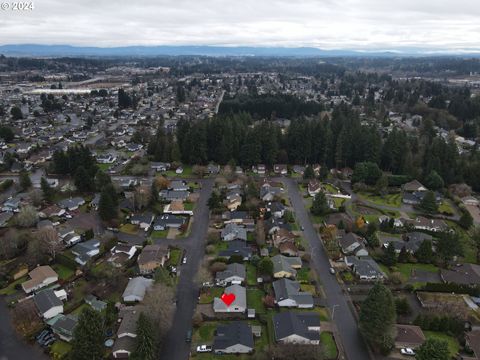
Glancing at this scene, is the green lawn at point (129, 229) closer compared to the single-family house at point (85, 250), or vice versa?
the single-family house at point (85, 250)

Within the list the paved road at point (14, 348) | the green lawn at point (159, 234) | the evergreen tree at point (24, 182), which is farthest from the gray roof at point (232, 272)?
the evergreen tree at point (24, 182)

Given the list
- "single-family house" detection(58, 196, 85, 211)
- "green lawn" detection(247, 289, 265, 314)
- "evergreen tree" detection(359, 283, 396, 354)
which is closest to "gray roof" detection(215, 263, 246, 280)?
"green lawn" detection(247, 289, 265, 314)

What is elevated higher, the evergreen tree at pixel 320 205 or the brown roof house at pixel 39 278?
the evergreen tree at pixel 320 205

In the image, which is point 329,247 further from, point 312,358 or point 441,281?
point 312,358

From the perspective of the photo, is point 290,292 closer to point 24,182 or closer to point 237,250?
point 237,250

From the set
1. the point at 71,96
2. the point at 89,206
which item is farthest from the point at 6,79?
the point at 89,206

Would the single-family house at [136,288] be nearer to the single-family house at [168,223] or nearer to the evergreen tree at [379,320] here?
the single-family house at [168,223]

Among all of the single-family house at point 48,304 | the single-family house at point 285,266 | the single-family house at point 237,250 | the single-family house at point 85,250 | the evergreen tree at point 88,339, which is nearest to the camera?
the evergreen tree at point 88,339
